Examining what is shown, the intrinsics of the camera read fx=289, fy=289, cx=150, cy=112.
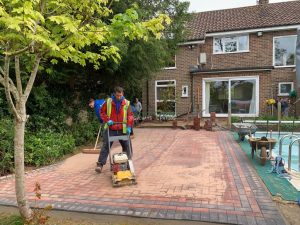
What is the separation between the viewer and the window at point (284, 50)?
18.0 m

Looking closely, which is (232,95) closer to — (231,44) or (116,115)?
(231,44)

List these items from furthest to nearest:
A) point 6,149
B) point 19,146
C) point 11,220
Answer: point 6,149
point 11,220
point 19,146

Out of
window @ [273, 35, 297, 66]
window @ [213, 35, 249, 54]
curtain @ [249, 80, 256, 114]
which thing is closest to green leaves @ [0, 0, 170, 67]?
curtain @ [249, 80, 256, 114]

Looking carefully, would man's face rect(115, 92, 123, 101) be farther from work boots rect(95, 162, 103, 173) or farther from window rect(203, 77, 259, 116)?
window rect(203, 77, 259, 116)

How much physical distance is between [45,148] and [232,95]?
43.1 feet

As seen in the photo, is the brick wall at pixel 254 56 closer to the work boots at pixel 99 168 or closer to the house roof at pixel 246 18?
the house roof at pixel 246 18

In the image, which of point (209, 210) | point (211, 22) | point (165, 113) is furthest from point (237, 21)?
point (209, 210)

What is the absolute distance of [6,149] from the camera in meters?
6.93

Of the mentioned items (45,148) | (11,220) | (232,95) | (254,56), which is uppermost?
(254,56)

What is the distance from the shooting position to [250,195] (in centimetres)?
489

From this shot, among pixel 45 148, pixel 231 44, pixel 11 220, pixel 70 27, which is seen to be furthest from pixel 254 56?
pixel 11 220

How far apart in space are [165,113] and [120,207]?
13.5 m

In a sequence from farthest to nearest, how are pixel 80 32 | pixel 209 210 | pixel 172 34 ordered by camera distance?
pixel 172 34, pixel 209 210, pixel 80 32

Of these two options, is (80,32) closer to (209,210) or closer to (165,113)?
(209,210)
